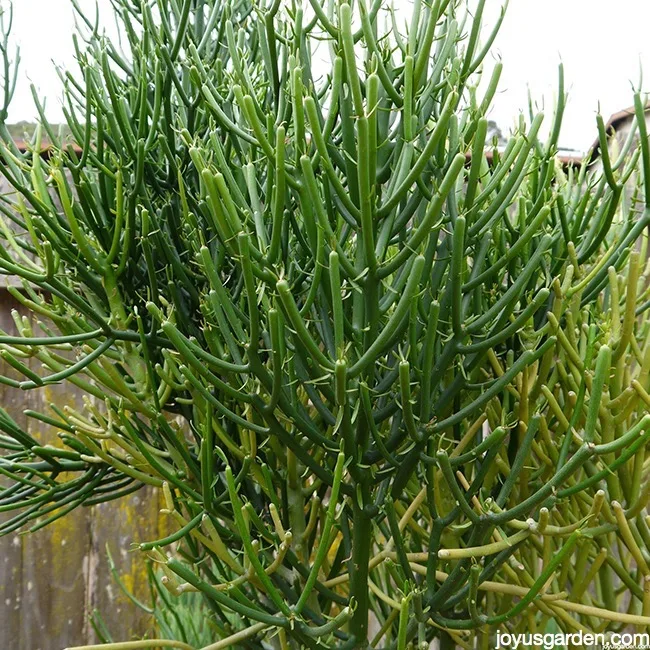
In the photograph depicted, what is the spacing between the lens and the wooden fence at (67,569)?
1.39 m

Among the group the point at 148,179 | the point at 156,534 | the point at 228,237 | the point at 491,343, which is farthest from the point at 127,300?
the point at 156,534

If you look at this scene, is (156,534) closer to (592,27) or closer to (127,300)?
(127,300)

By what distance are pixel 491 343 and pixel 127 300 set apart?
1.31ft

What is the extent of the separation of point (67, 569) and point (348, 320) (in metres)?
1.10

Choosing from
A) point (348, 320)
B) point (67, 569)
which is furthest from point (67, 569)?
point (348, 320)

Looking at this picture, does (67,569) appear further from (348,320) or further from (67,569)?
(348,320)

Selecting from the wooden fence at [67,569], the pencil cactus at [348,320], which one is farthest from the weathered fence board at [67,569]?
the pencil cactus at [348,320]

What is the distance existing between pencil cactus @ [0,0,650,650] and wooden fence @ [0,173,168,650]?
2.18ft

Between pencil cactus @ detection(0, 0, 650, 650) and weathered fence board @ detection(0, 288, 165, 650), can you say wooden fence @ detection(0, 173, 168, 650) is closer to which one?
weathered fence board @ detection(0, 288, 165, 650)

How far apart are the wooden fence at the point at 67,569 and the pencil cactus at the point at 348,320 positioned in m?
0.66

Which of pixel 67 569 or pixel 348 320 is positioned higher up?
pixel 348 320

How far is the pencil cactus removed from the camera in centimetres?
51

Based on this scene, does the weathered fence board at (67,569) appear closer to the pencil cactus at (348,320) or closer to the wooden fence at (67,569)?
the wooden fence at (67,569)

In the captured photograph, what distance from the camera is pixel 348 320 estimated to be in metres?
0.58
